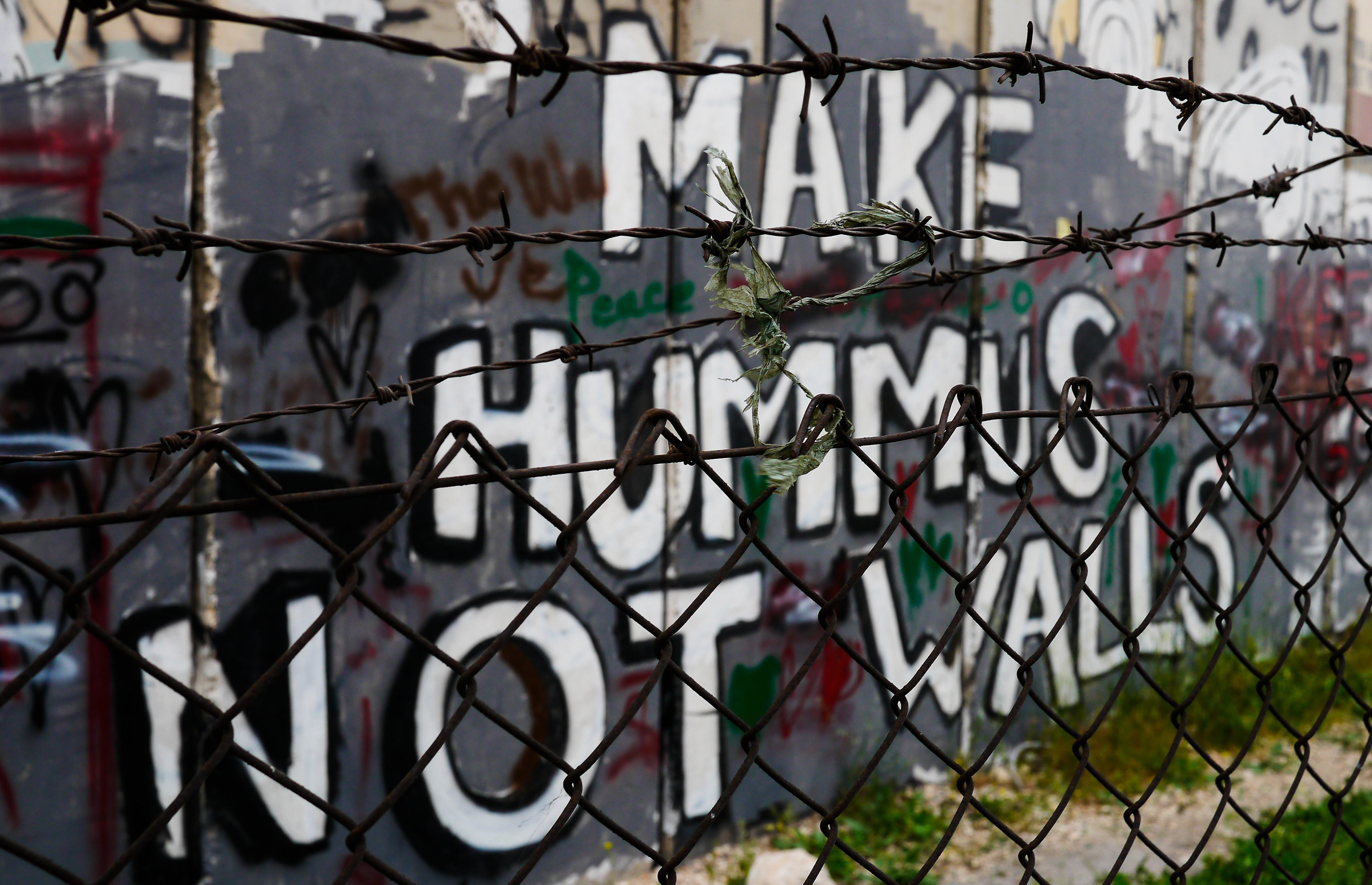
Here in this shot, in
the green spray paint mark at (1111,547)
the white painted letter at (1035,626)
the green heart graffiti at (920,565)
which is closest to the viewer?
the green heart graffiti at (920,565)

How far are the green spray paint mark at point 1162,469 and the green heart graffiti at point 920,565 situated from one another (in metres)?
1.44

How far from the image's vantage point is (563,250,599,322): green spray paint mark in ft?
10.4

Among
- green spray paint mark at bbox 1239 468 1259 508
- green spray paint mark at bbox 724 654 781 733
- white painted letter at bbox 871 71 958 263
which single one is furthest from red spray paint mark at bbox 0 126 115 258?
green spray paint mark at bbox 1239 468 1259 508

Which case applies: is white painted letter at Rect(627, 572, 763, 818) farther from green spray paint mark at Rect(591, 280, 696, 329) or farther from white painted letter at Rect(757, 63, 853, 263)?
white painted letter at Rect(757, 63, 853, 263)

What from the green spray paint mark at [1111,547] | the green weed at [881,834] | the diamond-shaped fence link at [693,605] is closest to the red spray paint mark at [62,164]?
the diamond-shaped fence link at [693,605]

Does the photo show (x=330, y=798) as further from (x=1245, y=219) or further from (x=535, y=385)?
(x=1245, y=219)

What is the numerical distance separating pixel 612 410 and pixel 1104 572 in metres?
2.57

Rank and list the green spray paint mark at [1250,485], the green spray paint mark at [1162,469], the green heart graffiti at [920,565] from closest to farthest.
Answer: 1. the green heart graffiti at [920,565]
2. the green spray paint mark at [1162,469]
3. the green spray paint mark at [1250,485]

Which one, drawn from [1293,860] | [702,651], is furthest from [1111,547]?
[702,651]

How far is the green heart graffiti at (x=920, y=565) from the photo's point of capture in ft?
13.3

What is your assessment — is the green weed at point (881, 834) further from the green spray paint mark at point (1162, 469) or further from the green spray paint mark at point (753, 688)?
the green spray paint mark at point (1162, 469)

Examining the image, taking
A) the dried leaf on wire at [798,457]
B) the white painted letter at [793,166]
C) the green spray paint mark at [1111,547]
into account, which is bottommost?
the green spray paint mark at [1111,547]

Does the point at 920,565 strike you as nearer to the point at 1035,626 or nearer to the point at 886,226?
the point at 1035,626

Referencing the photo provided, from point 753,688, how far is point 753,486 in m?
0.69
